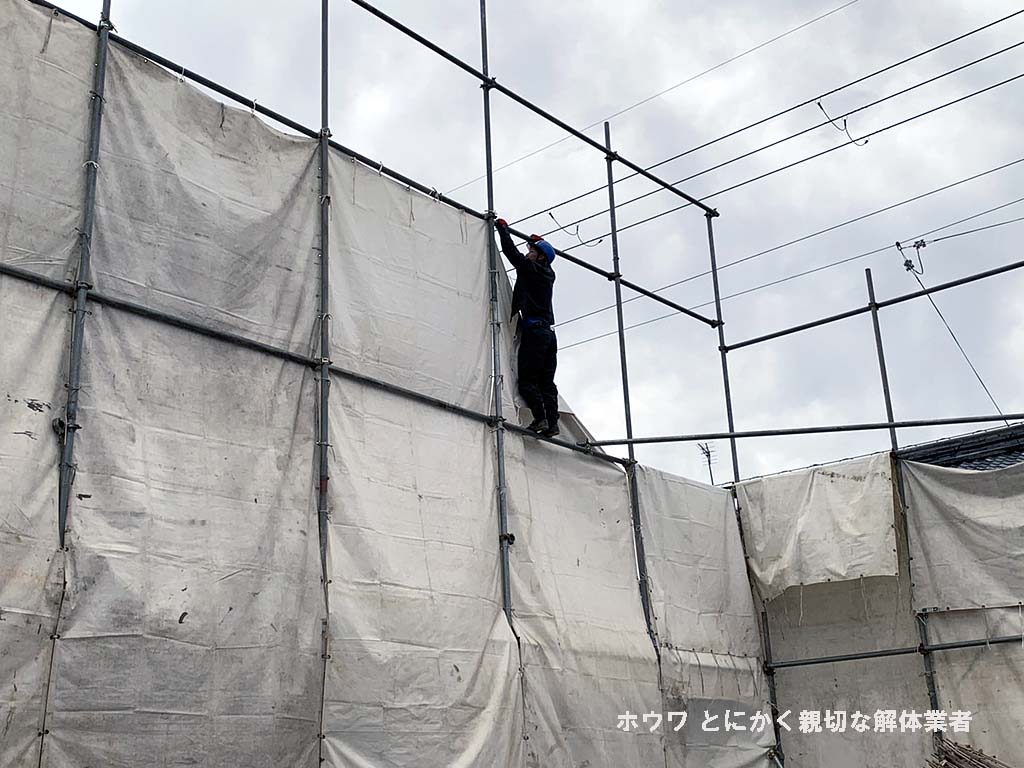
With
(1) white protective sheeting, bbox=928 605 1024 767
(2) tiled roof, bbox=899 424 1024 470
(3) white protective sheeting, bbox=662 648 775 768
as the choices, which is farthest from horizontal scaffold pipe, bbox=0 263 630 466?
(1) white protective sheeting, bbox=928 605 1024 767

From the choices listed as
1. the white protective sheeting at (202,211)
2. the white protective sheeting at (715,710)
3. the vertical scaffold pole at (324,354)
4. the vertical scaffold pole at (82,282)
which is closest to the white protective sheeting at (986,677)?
the white protective sheeting at (715,710)

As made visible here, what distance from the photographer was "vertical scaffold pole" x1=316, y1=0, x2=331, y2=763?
225 inches

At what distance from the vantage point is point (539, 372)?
774 centimetres

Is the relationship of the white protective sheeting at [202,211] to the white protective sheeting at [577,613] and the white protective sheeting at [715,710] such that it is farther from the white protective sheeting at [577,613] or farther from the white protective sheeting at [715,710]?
the white protective sheeting at [715,710]

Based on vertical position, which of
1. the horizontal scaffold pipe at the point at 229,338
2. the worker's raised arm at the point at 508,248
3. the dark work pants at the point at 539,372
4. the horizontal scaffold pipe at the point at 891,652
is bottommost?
the horizontal scaffold pipe at the point at 891,652

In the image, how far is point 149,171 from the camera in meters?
5.75

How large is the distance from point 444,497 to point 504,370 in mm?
1264

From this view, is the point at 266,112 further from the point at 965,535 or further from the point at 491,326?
the point at 965,535

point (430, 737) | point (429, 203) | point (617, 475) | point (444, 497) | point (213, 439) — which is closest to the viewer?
point (213, 439)

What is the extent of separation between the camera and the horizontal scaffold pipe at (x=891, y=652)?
8.22 meters

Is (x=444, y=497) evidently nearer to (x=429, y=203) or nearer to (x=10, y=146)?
(x=429, y=203)

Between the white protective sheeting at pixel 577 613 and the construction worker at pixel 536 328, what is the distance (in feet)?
0.87

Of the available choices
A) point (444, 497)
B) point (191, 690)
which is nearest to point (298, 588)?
point (191, 690)

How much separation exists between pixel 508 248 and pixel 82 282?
3.29 meters
